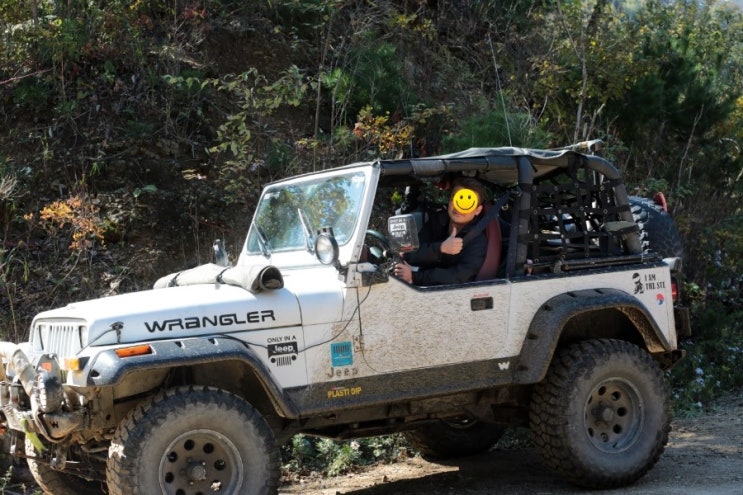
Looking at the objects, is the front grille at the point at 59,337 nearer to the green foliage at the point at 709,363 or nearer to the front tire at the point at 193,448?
the front tire at the point at 193,448

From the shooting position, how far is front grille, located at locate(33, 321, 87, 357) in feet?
16.7

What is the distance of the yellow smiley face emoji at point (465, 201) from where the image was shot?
20.2 ft

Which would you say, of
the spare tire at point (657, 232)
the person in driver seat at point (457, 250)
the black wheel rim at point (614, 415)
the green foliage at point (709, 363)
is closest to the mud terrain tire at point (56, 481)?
the person in driver seat at point (457, 250)

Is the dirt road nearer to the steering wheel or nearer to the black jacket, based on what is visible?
the black jacket

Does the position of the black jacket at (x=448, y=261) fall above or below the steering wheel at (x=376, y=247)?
below

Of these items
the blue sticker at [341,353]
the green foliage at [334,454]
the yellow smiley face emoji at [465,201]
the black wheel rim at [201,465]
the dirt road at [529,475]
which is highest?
the yellow smiley face emoji at [465,201]

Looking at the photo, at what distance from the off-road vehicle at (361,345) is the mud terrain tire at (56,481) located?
14 millimetres

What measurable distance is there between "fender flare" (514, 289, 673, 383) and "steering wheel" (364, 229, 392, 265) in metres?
1.01

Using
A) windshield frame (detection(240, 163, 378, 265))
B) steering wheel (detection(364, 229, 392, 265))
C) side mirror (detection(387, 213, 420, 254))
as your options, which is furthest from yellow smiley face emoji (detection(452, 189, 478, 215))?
side mirror (detection(387, 213, 420, 254))

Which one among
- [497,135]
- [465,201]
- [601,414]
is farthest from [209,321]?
[497,135]

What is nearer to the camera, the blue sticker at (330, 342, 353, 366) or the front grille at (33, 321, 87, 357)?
the front grille at (33, 321, 87, 357)

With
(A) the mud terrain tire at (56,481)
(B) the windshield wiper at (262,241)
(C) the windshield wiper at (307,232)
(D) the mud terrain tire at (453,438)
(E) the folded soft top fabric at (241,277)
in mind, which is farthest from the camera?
(D) the mud terrain tire at (453,438)

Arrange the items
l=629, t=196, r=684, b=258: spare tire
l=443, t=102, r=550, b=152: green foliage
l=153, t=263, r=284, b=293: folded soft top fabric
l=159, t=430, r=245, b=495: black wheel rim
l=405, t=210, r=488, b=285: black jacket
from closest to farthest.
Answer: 1. l=159, t=430, r=245, b=495: black wheel rim
2. l=153, t=263, r=284, b=293: folded soft top fabric
3. l=405, t=210, r=488, b=285: black jacket
4. l=629, t=196, r=684, b=258: spare tire
5. l=443, t=102, r=550, b=152: green foliage

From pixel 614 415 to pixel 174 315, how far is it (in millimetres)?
2961
